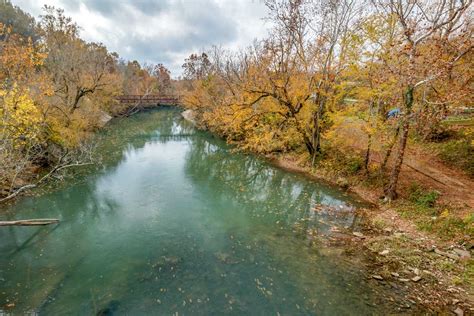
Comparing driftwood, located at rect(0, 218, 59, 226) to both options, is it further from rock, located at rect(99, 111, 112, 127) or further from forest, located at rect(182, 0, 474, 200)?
rock, located at rect(99, 111, 112, 127)

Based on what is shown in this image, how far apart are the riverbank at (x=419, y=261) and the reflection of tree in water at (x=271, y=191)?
5.15 ft

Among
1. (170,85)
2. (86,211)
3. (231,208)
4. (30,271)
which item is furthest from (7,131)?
(170,85)

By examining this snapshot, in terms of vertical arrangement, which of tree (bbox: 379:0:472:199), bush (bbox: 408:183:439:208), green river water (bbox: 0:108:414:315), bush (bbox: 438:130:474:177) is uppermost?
tree (bbox: 379:0:472:199)

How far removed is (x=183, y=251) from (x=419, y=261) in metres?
8.28

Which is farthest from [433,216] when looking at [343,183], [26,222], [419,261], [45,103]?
[45,103]

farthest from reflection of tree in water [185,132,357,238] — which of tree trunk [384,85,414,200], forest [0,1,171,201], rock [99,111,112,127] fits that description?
rock [99,111,112,127]

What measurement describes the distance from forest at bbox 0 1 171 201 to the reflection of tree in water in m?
8.41

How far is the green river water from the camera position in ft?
23.7

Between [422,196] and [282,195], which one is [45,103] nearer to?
[282,195]

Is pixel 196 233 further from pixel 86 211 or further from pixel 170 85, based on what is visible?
pixel 170 85

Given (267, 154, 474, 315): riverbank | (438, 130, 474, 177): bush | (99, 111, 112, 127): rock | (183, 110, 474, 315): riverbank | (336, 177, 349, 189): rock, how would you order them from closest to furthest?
(267, 154, 474, 315): riverbank < (183, 110, 474, 315): riverbank < (438, 130, 474, 177): bush < (336, 177, 349, 189): rock < (99, 111, 112, 127): rock

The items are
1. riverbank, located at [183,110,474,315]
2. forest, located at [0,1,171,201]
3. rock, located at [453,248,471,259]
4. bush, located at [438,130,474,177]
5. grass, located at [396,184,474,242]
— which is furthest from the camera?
bush, located at [438,130,474,177]

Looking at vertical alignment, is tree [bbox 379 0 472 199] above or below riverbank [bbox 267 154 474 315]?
above

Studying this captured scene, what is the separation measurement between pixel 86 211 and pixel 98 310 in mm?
7064
